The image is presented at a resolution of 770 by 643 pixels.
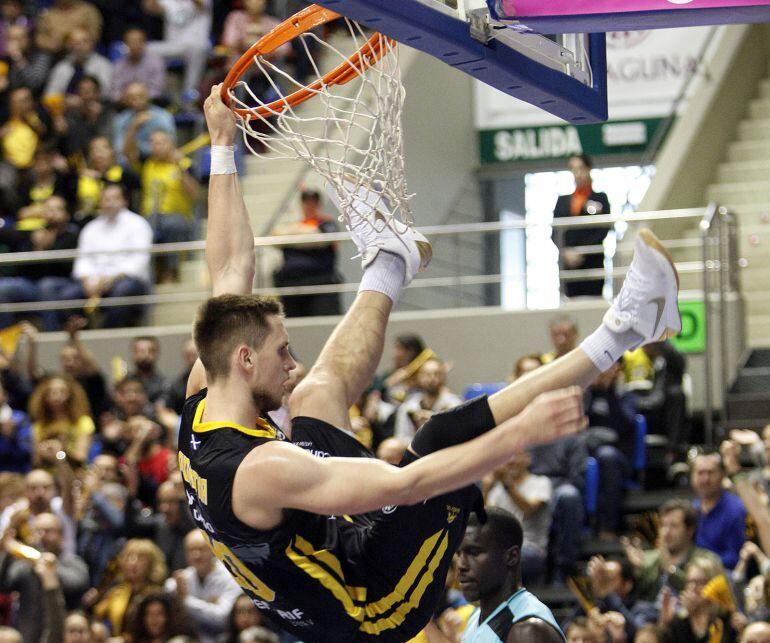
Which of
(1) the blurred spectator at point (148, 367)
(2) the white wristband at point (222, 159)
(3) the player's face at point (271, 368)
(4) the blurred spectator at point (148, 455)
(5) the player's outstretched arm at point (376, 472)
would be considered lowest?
(4) the blurred spectator at point (148, 455)

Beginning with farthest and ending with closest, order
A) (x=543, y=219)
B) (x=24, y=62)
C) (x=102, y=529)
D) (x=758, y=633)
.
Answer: (x=24, y=62) → (x=543, y=219) → (x=102, y=529) → (x=758, y=633)

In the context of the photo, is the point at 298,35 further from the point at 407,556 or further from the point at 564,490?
the point at 564,490

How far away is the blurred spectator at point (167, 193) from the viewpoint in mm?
14922

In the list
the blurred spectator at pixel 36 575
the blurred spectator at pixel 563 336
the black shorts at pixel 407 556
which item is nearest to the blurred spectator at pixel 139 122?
the blurred spectator at pixel 563 336

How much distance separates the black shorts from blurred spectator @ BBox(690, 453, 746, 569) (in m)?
4.29

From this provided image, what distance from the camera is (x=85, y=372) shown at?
13.6m

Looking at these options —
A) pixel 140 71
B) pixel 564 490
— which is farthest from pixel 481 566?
pixel 140 71

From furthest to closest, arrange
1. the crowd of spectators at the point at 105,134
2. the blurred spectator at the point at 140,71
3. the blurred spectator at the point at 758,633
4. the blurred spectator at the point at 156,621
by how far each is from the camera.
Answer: the blurred spectator at the point at 140,71, the crowd of spectators at the point at 105,134, the blurred spectator at the point at 156,621, the blurred spectator at the point at 758,633

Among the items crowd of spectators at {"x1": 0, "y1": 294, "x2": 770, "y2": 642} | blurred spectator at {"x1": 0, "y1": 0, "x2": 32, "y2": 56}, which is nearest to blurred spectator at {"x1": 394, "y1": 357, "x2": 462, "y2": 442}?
crowd of spectators at {"x1": 0, "y1": 294, "x2": 770, "y2": 642}

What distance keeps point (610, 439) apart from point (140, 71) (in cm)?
767

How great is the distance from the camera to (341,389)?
6.39 metres

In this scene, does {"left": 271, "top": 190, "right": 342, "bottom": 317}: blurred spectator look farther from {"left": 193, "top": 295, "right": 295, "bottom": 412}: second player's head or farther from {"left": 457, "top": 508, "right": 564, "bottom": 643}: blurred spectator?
Result: {"left": 193, "top": 295, "right": 295, "bottom": 412}: second player's head

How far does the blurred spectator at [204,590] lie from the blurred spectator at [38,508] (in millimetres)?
1054

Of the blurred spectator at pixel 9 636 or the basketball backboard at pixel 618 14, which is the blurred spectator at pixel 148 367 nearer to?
the blurred spectator at pixel 9 636
